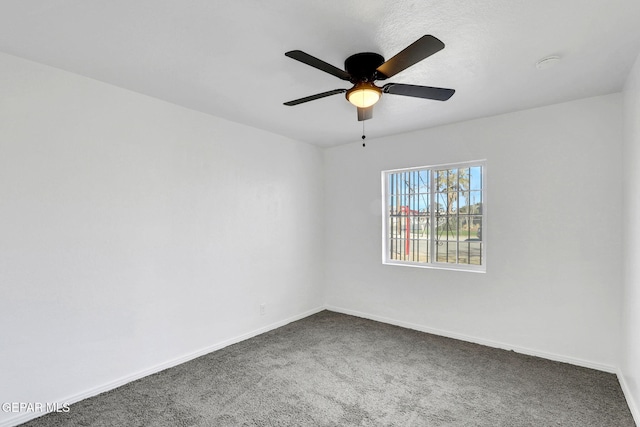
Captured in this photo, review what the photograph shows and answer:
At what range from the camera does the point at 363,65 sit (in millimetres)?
2088

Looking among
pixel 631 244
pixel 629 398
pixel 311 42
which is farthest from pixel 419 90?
pixel 629 398

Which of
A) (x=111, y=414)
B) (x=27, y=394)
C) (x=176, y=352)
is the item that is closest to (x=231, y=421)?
(x=111, y=414)

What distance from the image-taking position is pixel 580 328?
2.91 meters

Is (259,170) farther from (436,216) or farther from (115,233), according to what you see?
(436,216)

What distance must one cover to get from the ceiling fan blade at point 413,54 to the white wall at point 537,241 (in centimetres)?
206

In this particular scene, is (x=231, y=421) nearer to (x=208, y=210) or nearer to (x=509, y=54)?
(x=208, y=210)

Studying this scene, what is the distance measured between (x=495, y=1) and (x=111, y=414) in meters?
3.41

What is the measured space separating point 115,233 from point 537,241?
379 cm

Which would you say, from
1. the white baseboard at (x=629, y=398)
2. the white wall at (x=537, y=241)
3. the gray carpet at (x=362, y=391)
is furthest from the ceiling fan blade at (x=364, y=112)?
the white baseboard at (x=629, y=398)

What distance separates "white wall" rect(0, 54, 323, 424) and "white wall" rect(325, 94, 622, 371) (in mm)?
1933

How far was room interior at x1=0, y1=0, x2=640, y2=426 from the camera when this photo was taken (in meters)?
1.87

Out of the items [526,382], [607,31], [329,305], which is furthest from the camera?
[329,305]

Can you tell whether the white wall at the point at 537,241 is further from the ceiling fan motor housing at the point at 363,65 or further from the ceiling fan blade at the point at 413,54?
the ceiling fan blade at the point at 413,54

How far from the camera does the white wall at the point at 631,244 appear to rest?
2133 mm
